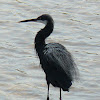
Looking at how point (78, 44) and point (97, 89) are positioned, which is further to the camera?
point (78, 44)

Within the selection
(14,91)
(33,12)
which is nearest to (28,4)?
(33,12)

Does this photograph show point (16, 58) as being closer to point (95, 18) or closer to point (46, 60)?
point (46, 60)

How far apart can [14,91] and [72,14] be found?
17.2 ft

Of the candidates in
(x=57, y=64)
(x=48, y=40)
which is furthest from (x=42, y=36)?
(x=48, y=40)

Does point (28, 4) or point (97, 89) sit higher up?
point (28, 4)

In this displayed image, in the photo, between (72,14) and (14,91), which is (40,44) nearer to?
(14,91)

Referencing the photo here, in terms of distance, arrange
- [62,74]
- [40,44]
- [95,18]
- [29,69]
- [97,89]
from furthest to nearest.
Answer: [95,18]
[29,69]
[97,89]
[40,44]
[62,74]

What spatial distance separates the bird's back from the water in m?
0.82

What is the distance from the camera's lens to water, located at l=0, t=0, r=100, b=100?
32.3ft

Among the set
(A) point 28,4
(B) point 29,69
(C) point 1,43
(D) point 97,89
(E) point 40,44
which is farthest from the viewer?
(A) point 28,4

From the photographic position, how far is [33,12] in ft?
48.1

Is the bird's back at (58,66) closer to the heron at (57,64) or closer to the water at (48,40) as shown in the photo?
the heron at (57,64)

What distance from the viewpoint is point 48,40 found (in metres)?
12.6

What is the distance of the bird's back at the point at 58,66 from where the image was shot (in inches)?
343
